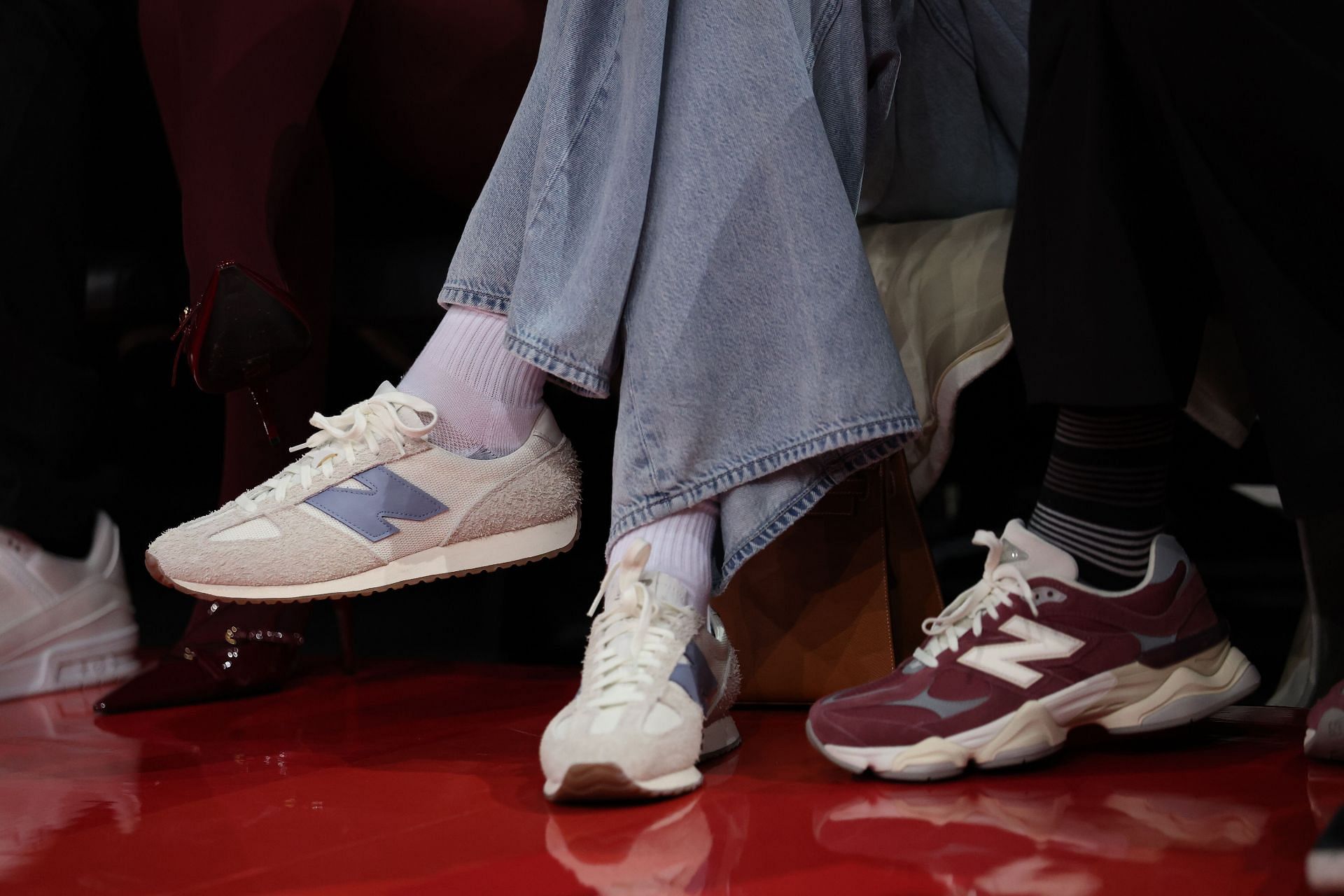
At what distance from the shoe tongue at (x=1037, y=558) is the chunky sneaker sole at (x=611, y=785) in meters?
0.24

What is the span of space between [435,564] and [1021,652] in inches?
16.0

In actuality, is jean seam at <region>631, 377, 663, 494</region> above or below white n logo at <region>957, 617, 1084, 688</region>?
above

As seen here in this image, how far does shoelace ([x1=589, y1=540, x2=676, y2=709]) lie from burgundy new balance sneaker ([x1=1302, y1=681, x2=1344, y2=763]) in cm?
39

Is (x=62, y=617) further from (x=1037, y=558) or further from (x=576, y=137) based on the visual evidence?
(x=1037, y=558)

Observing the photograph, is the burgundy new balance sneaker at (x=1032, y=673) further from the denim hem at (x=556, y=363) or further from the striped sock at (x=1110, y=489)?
the denim hem at (x=556, y=363)

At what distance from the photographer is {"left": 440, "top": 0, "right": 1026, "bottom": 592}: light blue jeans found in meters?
0.69

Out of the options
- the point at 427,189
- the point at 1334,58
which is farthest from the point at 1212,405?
the point at 427,189

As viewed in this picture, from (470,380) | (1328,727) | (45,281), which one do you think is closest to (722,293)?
(470,380)

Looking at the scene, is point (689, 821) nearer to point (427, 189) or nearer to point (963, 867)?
point (963, 867)

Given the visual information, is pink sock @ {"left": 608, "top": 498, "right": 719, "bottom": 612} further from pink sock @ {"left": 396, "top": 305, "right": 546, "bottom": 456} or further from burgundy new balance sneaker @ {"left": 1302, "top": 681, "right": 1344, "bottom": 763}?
burgundy new balance sneaker @ {"left": 1302, "top": 681, "right": 1344, "bottom": 763}

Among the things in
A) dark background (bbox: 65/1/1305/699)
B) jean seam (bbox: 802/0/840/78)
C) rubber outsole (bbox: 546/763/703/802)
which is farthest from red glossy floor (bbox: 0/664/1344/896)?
jean seam (bbox: 802/0/840/78)

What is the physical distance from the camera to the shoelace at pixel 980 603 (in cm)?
66

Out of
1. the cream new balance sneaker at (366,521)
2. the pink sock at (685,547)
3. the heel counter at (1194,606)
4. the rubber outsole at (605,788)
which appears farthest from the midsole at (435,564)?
the heel counter at (1194,606)

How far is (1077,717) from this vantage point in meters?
0.66
